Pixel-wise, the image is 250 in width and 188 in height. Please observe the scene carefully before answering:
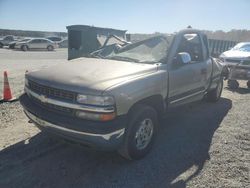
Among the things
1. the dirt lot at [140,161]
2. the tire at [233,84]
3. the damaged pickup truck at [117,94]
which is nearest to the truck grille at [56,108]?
the damaged pickup truck at [117,94]

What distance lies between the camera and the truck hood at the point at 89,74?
3217 mm

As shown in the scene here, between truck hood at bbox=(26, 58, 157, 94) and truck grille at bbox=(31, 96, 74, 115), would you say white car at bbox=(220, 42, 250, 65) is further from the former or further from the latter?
truck grille at bbox=(31, 96, 74, 115)

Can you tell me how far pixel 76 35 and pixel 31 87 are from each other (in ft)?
24.6

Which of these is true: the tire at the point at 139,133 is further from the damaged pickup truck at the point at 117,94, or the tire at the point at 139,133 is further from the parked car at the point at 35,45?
the parked car at the point at 35,45

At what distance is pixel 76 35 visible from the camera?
10930 mm

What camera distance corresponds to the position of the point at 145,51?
15.3ft

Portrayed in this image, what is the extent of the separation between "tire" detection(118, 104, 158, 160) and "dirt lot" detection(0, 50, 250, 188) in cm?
18

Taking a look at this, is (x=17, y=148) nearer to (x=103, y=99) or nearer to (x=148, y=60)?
(x=103, y=99)

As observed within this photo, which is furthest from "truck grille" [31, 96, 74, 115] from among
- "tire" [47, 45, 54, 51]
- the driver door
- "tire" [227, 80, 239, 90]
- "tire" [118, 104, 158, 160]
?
"tire" [47, 45, 54, 51]

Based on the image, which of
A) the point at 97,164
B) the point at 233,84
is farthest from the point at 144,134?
the point at 233,84

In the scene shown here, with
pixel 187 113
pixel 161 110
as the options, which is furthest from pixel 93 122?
pixel 187 113

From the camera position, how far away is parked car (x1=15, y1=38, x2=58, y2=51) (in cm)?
2872

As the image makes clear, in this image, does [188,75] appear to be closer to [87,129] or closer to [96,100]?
[96,100]

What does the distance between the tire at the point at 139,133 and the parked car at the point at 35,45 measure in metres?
27.8
